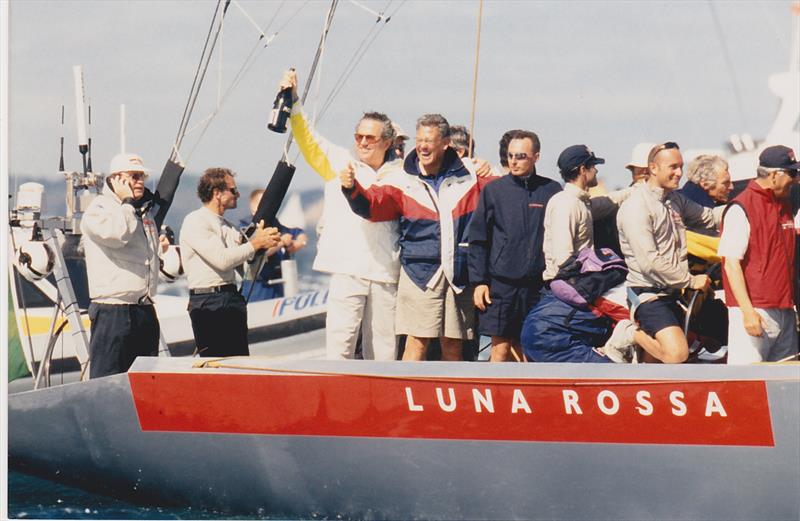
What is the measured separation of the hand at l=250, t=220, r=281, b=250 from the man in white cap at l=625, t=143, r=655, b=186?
173 centimetres

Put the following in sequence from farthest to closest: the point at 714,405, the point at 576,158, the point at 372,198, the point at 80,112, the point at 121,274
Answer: the point at 80,112 → the point at 121,274 → the point at 372,198 → the point at 576,158 → the point at 714,405

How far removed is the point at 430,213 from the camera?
622 centimetres

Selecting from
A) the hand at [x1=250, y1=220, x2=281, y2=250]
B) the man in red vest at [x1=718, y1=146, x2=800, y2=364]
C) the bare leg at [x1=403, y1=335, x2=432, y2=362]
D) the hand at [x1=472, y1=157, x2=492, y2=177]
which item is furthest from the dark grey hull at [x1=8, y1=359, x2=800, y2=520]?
the hand at [x1=472, y1=157, x2=492, y2=177]

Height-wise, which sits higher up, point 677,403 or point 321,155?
point 321,155

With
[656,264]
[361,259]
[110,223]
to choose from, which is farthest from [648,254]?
[110,223]

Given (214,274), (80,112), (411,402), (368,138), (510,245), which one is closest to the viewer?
(411,402)

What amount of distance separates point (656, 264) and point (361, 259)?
1411 mm

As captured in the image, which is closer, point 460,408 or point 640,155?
point 460,408

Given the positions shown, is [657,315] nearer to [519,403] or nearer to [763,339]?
[763,339]

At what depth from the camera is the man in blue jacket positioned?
6020mm

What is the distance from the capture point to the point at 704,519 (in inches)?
216

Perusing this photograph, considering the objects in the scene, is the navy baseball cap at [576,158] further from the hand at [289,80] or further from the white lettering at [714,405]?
the hand at [289,80]

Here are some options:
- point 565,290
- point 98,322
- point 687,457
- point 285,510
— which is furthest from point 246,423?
point 687,457

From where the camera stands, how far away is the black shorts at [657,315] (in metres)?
5.63
